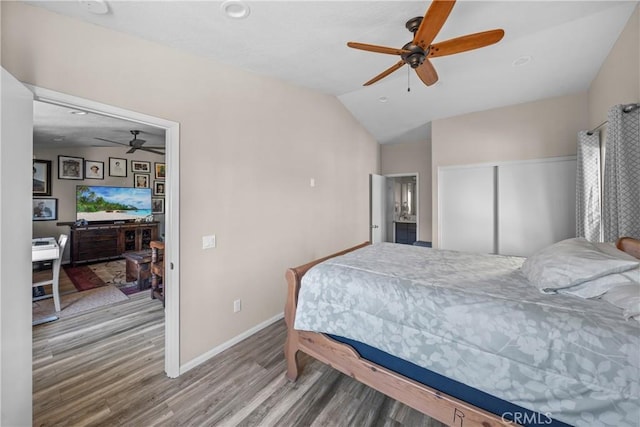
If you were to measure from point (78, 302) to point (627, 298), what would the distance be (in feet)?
17.0

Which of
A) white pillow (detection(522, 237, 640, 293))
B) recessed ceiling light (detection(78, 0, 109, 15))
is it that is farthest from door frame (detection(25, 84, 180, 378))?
white pillow (detection(522, 237, 640, 293))

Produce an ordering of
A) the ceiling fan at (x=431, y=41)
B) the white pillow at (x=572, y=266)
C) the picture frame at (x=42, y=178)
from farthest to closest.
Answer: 1. the picture frame at (x=42, y=178)
2. the ceiling fan at (x=431, y=41)
3. the white pillow at (x=572, y=266)

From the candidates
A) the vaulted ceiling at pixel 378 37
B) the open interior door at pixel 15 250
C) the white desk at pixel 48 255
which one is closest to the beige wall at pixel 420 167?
the vaulted ceiling at pixel 378 37

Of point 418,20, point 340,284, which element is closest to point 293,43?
point 418,20

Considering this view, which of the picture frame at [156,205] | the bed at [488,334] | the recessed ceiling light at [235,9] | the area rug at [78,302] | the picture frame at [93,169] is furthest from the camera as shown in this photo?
the picture frame at [156,205]

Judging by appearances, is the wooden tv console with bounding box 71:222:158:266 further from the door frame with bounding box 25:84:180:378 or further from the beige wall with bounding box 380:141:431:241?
the beige wall with bounding box 380:141:431:241

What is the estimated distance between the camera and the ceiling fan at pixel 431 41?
1383 millimetres

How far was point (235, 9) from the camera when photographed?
169cm

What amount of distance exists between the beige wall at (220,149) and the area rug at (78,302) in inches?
83.0

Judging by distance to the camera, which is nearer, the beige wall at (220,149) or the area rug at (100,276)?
the beige wall at (220,149)

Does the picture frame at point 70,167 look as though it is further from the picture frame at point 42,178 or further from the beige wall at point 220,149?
the beige wall at point 220,149

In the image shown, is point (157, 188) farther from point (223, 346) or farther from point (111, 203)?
point (223, 346)

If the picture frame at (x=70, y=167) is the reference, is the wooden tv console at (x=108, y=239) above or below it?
below

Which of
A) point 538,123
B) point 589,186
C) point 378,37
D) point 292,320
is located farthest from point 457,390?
point 538,123
